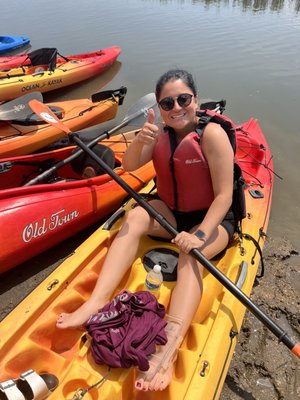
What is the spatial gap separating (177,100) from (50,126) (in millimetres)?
2836

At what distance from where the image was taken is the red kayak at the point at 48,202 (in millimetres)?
2699

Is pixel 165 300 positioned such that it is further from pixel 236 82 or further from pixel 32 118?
pixel 236 82

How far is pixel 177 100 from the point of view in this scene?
2076 millimetres

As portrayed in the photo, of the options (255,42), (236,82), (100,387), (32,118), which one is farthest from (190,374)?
(255,42)

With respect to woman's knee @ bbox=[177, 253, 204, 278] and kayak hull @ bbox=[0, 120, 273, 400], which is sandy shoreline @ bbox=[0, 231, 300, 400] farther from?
woman's knee @ bbox=[177, 253, 204, 278]

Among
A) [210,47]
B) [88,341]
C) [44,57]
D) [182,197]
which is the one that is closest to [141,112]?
[182,197]

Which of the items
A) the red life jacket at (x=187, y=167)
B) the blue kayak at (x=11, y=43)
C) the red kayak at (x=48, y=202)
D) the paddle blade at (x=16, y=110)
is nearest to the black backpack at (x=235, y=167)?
the red life jacket at (x=187, y=167)

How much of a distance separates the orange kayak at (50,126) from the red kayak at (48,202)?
76 cm

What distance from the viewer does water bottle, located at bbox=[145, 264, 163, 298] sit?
2082 millimetres

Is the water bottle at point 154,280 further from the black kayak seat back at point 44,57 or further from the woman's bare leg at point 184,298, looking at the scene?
the black kayak seat back at point 44,57

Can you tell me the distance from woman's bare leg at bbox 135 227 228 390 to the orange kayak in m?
2.85

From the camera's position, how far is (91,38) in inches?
403

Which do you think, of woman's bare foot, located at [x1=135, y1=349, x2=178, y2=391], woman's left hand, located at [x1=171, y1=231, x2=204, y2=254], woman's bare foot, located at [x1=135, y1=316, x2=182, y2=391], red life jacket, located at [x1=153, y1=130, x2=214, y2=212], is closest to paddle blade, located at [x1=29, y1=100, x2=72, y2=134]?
red life jacket, located at [x1=153, y1=130, x2=214, y2=212]

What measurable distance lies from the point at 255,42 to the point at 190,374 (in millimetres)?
9584
